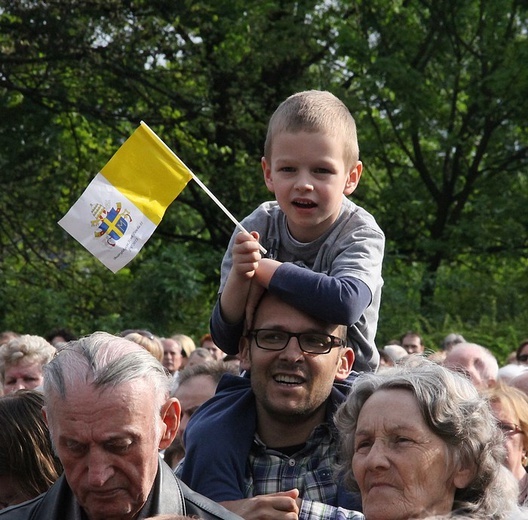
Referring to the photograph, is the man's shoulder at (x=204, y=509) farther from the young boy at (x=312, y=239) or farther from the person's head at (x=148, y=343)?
the person's head at (x=148, y=343)

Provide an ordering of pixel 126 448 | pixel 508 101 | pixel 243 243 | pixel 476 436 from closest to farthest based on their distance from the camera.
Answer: pixel 126 448 → pixel 476 436 → pixel 243 243 → pixel 508 101

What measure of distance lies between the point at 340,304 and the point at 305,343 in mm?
217

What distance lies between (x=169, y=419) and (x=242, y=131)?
47.2ft

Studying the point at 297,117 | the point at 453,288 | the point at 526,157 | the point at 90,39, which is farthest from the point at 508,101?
the point at 297,117

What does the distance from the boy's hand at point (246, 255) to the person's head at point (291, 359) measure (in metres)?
0.17

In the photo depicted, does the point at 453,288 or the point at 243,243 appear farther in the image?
the point at 453,288

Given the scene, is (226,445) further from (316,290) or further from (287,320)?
(316,290)

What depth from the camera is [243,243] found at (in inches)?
168

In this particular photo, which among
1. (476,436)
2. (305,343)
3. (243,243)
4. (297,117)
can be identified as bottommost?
(476,436)

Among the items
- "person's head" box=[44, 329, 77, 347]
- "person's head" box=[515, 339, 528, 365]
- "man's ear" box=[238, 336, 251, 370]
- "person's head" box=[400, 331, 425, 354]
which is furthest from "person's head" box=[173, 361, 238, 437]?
"person's head" box=[400, 331, 425, 354]

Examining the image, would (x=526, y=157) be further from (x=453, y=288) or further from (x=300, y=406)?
(x=300, y=406)

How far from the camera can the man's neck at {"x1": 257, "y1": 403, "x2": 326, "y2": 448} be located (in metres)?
4.43

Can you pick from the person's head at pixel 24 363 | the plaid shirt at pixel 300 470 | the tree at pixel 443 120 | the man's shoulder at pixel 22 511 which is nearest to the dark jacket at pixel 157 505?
the man's shoulder at pixel 22 511

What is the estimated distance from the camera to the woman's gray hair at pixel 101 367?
11.9ft
